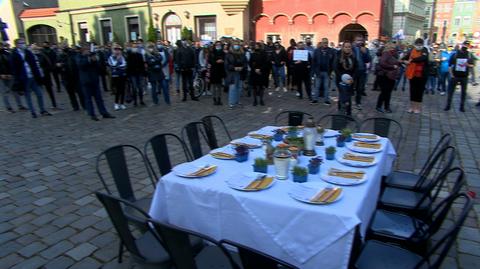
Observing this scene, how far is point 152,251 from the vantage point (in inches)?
93.1

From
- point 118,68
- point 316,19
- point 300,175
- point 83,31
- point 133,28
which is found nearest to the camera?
point 300,175

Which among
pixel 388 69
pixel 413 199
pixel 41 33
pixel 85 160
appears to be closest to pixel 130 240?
pixel 413 199

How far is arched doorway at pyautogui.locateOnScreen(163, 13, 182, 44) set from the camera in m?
23.2

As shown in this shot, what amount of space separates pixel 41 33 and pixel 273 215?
3412 cm

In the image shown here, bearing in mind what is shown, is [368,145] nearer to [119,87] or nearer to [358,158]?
[358,158]

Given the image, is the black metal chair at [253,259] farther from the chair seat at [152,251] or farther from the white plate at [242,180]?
the chair seat at [152,251]

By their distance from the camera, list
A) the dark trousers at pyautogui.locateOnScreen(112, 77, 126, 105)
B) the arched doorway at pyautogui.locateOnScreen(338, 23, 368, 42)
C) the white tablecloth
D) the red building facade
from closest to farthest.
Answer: the white tablecloth < the dark trousers at pyautogui.locateOnScreen(112, 77, 126, 105) < the red building facade < the arched doorway at pyautogui.locateOnScreen(338, 23, 368, 42)

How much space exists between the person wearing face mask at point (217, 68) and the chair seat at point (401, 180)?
6706mm

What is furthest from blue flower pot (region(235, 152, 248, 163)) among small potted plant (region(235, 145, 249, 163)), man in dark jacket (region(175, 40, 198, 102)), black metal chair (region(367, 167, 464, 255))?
man in dark jacket (region(175, 40, 198, 102))

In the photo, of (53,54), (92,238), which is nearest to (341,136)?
(92,238)

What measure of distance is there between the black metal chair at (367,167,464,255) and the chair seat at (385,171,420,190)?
637 mm

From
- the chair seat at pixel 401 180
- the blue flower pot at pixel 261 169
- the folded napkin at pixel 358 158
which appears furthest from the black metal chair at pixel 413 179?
the blue flower pot at pixel 261 169

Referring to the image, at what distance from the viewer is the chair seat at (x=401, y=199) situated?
2984 millimetres

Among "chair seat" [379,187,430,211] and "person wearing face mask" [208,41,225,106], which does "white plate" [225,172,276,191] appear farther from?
"person wearing face mask" [208,41,225,106]
